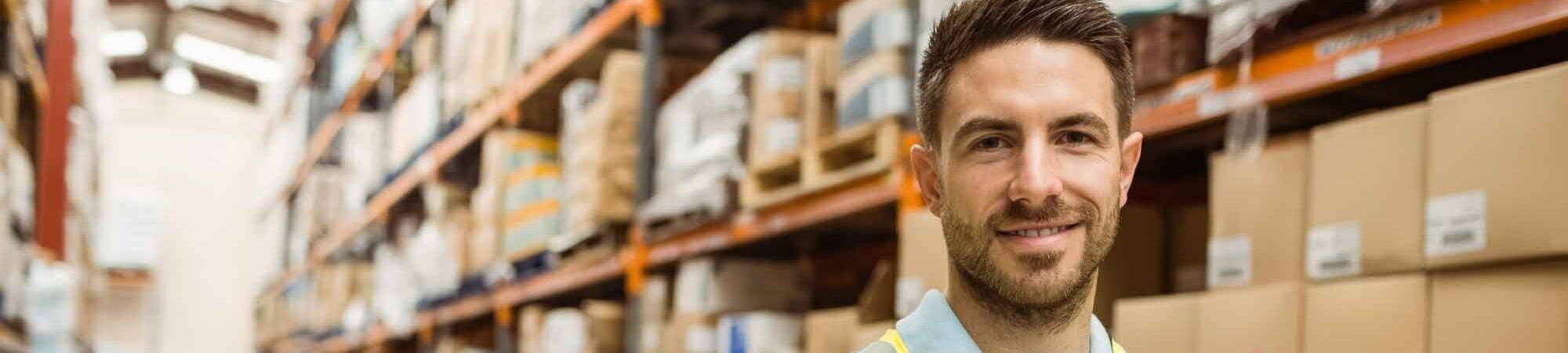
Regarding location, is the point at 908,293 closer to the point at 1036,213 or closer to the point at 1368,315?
the point at 1368,315

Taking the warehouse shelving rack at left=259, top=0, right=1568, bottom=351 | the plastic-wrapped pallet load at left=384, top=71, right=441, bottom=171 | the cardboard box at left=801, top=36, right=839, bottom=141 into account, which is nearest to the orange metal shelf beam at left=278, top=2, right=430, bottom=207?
the plastic-wrapped pallet load at left=384, top=71, right=441, bottom=171

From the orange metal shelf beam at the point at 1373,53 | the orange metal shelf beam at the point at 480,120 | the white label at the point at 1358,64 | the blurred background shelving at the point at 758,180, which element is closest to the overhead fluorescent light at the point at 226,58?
the blurred background shelving at the point at 758,180

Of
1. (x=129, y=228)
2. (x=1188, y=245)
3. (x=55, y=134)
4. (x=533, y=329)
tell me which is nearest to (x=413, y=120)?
(x=55, y=134)

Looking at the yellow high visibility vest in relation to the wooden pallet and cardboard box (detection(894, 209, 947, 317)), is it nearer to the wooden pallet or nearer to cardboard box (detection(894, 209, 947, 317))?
cardboard box (detection(894, 209, 947, 317))

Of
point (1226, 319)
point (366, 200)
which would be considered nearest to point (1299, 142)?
point (1226, 319)

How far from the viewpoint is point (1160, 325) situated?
A: 2057 mm

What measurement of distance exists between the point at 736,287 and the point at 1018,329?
2.62 meters

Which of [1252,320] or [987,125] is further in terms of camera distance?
[1252,320]

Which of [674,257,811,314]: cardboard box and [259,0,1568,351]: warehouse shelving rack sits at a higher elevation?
[259,0,1568,351]: warehouse shelving rack

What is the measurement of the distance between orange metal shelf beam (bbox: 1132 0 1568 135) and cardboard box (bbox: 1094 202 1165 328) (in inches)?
12.7

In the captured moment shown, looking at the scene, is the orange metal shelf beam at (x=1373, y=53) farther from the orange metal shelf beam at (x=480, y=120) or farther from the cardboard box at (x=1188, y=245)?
the orange metal shelf beam at (x=480, y=120)

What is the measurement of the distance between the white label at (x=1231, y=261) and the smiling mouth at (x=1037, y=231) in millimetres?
880

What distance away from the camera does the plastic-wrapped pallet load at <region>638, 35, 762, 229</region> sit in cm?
353

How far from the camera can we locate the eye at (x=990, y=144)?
1.21m
